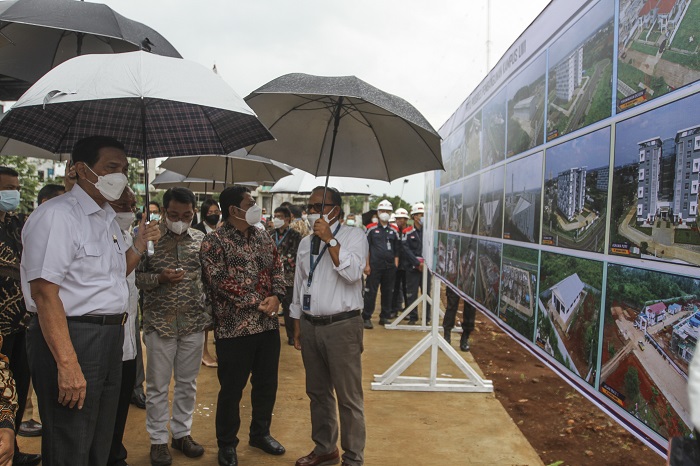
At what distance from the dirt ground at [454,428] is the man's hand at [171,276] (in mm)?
1326

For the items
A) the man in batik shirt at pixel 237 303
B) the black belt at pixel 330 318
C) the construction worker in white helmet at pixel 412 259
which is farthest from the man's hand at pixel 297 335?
the construction worker in white helmet at pixel 412 259

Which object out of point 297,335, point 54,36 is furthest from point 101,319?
point 54,36

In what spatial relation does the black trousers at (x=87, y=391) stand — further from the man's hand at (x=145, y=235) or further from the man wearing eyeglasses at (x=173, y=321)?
the man wearing eyeglasses at (x=173, y=321)

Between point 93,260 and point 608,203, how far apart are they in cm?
230

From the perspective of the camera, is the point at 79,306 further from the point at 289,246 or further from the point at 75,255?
the point at 289,246

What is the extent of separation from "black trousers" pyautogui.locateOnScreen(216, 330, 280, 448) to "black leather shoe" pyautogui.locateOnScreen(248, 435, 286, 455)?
0.97ft

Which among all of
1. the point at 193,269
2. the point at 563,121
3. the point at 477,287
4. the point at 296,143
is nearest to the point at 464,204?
the point at 477,287

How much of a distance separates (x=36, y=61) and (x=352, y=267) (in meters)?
2.85

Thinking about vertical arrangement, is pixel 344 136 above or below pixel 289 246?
above

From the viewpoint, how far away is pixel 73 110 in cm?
319

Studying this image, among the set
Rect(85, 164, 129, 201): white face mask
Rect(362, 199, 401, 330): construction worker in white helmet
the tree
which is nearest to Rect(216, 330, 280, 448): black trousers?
Rect(85, 164, 129, 201): white face mask

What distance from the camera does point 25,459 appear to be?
11.6 feet

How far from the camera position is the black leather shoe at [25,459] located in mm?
3523

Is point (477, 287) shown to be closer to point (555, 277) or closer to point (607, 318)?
point (555, 277)
